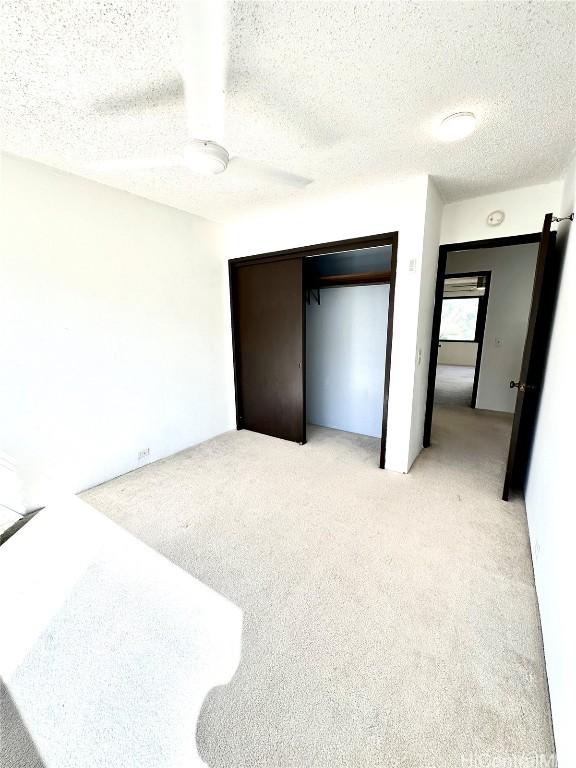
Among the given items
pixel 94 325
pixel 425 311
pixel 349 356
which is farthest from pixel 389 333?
pixel 94 325

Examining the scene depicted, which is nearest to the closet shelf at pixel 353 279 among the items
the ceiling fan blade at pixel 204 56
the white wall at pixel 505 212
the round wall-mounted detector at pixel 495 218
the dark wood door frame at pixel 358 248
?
the dark wood door frame at pixel 358 248

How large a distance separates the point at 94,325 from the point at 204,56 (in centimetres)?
205

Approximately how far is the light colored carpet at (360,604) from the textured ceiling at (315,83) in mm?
2434

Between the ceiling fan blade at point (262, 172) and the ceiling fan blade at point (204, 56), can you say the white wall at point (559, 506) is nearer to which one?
the ceiling fan blade at point (262, 172)

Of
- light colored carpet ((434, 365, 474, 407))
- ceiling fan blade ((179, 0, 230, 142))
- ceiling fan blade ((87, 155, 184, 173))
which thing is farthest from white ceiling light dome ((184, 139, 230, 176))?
light colored carpet ((434, 365, 474, 407))

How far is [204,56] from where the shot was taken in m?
1.00

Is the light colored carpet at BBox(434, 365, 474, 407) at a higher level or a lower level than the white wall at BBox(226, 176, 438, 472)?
→ lower

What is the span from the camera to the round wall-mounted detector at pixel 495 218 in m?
2.60

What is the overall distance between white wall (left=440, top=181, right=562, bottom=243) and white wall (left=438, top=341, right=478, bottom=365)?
21.8 ft

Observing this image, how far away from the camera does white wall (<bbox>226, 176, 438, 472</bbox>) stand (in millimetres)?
2443

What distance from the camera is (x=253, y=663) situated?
1260 millimetres

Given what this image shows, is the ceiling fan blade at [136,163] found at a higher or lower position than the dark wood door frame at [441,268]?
higher

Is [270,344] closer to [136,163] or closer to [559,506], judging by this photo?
[136,163]

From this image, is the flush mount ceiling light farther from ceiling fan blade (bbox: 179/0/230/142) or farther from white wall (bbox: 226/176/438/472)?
ceiling fan blade (bbox: 179/0/230/142)
